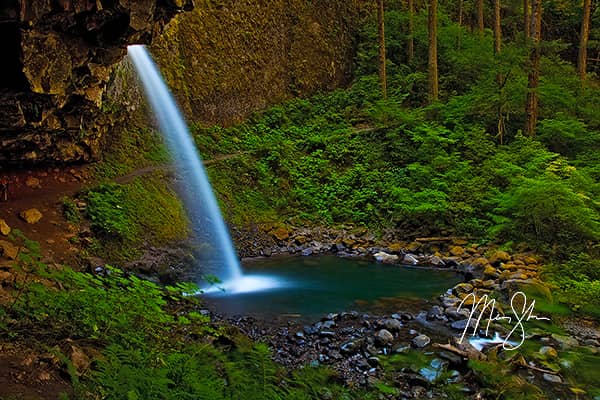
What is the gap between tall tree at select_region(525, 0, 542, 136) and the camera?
44.7ft

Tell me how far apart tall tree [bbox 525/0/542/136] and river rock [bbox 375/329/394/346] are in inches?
409

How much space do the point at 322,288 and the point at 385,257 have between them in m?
2.90

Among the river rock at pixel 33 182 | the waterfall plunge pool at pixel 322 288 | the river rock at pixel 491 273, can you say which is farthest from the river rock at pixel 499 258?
the river rock at pixel 33 182

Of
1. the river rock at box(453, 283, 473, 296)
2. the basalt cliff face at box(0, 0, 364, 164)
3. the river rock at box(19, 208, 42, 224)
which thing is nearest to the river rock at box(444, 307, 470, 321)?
the river rock at box(453, 283, 473, 296)

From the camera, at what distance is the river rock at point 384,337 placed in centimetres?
695

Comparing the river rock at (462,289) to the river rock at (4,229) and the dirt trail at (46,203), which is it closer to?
the dirt trail at (46,203)

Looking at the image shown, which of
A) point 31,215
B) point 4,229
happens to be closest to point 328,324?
point 4,229

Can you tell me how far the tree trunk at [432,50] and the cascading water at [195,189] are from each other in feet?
32.0

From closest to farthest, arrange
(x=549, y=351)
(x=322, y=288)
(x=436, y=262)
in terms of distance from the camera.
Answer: (x=549, y=351) < (x=322, y=288) < (x=436, y=262)

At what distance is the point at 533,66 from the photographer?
14016 millimetres

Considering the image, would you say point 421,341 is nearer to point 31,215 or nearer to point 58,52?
point 58,52

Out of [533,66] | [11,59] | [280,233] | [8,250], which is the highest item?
[11,59]

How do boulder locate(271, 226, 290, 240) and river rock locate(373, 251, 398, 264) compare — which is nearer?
river rock locate(373, 251, 398, 264)

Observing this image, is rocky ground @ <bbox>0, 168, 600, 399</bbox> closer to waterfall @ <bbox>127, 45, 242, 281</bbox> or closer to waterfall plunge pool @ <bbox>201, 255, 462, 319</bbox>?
waterfall plunge pool @ <bbox>201, 255, 462, 319</bbox>
